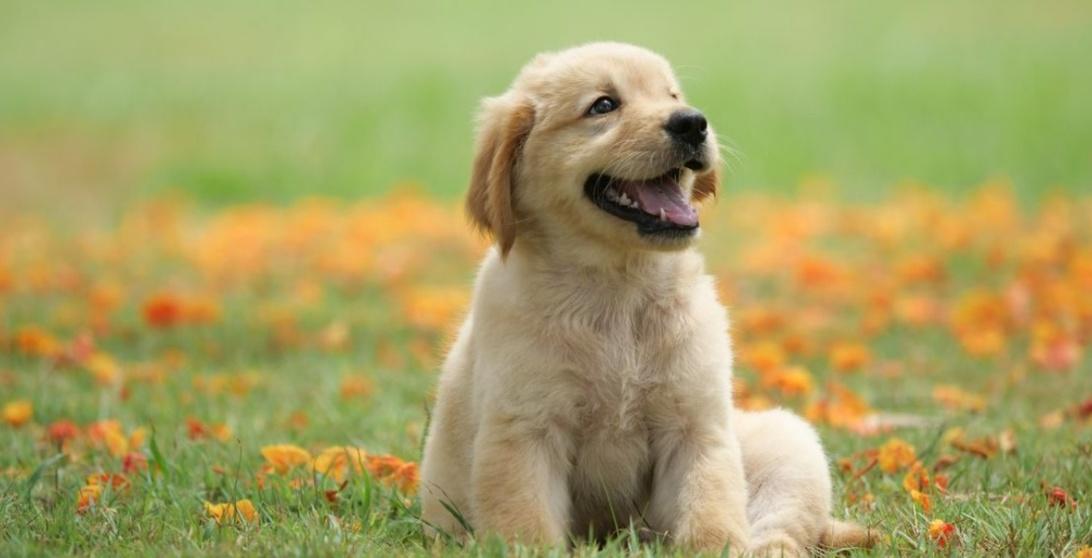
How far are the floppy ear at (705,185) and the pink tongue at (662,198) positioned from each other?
0.64ft

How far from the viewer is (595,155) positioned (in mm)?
4121

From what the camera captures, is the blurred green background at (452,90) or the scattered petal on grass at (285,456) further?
the blurred green background at (452,90)

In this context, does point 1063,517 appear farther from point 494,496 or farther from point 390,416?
point 390,416

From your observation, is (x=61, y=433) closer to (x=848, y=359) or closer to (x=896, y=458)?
(x=896, y=458)

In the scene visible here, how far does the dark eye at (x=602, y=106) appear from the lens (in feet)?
13.9

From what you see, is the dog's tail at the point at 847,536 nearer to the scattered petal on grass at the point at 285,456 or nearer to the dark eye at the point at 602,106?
the dark eye at the point at 602,106

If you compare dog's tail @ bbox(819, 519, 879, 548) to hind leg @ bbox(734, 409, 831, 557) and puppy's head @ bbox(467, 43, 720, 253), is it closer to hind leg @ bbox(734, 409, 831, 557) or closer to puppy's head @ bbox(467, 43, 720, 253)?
hind leg @ bbox(734, 409, 831, 557)

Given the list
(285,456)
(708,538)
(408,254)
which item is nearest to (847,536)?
(708,538)

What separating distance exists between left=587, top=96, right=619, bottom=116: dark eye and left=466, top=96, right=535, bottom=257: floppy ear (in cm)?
18

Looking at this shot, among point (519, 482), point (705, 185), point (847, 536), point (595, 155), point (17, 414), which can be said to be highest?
point (595, 155)

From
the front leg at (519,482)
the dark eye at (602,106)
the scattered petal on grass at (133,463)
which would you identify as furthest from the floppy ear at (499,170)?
the scattered petal on grass at (133,463)

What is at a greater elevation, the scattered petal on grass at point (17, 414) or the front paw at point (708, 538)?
the front paw at point (708, 538)

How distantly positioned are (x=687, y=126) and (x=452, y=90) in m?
12.0

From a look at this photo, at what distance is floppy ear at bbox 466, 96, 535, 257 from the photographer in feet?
13.6
